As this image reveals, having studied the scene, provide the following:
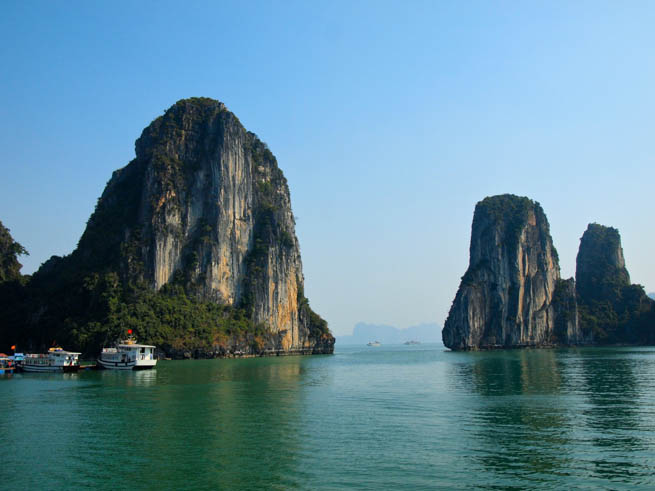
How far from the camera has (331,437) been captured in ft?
90.8

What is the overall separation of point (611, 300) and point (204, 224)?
13335cm

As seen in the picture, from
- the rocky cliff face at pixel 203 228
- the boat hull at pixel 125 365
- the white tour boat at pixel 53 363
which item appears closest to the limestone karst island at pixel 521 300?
the rocky cliff face at pixel 203 228

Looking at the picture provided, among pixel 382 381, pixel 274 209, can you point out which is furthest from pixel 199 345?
pixel 382 381

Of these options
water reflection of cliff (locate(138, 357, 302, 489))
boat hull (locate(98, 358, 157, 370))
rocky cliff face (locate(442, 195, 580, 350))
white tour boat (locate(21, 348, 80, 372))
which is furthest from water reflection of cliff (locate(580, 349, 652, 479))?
rocky cliff face (locate(442, 195, 580, 350))

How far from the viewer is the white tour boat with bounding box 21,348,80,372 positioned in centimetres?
6888


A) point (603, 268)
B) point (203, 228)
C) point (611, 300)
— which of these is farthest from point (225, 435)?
point (603, 268)

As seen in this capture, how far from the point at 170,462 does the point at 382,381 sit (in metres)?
35.8

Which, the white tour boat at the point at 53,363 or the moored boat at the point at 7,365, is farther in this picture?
the moored boat at the point at 7,365

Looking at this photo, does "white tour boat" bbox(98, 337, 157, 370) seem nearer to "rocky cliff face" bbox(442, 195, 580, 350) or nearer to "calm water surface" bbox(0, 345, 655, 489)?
"calm water surface" bbox(0, 345, 655, 489)

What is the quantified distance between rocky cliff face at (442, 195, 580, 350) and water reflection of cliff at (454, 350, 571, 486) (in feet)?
357

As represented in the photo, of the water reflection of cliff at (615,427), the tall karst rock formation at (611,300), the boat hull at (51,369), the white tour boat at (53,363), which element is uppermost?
the tall karst rock formation at (611,300)

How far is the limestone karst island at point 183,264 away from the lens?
336 ft

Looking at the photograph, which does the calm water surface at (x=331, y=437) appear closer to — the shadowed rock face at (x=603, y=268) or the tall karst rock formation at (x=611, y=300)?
the tall karst rock formation at (x=611, y=300)

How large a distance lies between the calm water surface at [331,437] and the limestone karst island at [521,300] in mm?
110232
